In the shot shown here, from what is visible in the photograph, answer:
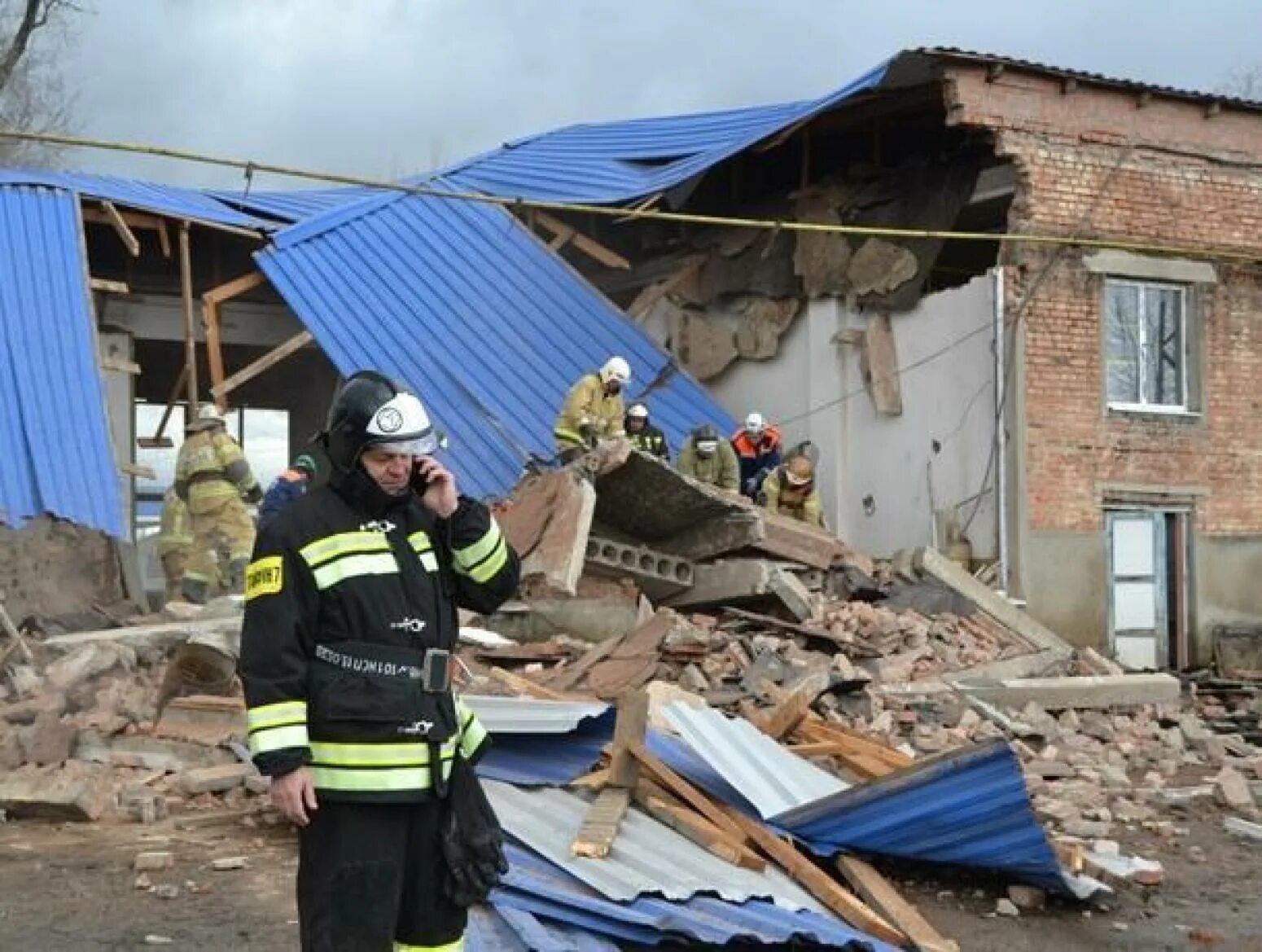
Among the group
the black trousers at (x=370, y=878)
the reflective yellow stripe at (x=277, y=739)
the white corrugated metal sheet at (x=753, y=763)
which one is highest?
the reflective yellow stripe at (x=277, y=739)

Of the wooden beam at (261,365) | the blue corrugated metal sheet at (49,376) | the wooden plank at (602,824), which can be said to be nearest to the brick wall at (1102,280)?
the wooden beam at (261,365)

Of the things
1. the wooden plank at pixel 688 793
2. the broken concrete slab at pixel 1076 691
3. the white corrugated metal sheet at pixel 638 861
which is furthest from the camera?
the broken concrete slab at pixel 1076 691

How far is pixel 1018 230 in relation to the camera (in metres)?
14.2

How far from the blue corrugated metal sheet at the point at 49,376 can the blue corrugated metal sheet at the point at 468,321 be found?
1928 millimetres

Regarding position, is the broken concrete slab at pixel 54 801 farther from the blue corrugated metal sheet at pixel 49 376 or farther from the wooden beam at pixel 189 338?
the wooden beam at pixel 189 338

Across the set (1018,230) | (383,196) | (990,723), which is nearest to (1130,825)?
(990,723)

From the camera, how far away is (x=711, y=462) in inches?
537

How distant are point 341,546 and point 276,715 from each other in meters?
0.45

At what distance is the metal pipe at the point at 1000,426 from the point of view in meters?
14.0

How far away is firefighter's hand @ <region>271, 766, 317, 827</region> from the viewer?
3.48 m

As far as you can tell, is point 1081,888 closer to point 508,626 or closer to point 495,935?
point 495,935

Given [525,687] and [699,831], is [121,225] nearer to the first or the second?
[525,687]

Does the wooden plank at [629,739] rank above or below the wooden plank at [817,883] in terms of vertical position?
above

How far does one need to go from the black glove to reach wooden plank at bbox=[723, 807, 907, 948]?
7.50 ft
